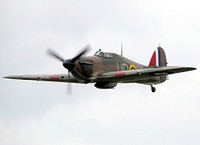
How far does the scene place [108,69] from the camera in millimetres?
41750

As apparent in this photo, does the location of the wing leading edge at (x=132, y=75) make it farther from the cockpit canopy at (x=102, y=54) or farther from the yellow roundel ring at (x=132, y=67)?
the cockpit canopy at (x=102, y=54)

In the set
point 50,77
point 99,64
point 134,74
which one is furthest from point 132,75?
point 50,77

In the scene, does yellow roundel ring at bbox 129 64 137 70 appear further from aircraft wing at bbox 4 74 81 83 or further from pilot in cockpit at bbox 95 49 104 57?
aircraft wing at bbox 4 74 81 83

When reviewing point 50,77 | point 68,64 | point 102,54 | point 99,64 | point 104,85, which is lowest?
point 104,85

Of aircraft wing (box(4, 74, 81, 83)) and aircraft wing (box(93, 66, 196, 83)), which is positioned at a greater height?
aircraft wing (box(93, 66, 196, 83))

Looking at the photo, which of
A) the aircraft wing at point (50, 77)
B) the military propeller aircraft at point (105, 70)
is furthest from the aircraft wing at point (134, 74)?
the aircraft wing at point (50, 77)

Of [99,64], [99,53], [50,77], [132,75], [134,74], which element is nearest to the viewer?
[134,74]

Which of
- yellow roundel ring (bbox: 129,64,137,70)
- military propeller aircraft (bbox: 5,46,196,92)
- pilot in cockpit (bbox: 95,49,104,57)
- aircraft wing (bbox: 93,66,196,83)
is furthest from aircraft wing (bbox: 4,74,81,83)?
yellow roundel ring (bbox: 129,64,137,70)

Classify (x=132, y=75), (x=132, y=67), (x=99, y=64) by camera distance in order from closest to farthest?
1. (x=132, y=75)
2. (x=99, y=64)
3. (x=132, y=67)

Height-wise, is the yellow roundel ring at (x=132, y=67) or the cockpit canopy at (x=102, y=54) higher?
the cockpit canopy at (x=102, y=54)

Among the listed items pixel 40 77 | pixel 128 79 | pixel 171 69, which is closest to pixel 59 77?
pixel 40 77

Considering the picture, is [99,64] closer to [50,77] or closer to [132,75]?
[132,75]

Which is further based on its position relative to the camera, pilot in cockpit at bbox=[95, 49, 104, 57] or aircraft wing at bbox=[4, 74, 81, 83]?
aircraft wing at bbox=[4, 74, 81, 83]

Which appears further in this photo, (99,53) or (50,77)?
(50,77)
